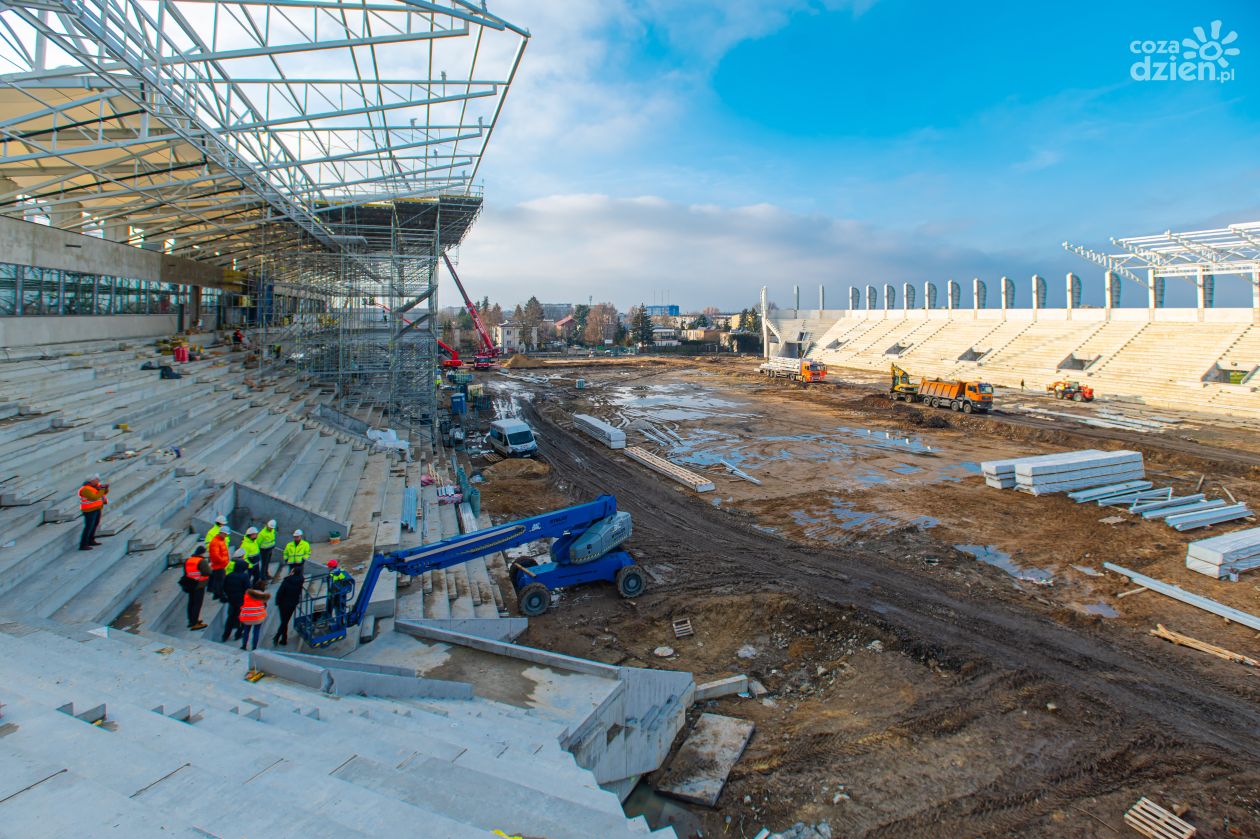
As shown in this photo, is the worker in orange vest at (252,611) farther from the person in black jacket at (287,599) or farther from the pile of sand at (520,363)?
the pile of sand at (520,363)

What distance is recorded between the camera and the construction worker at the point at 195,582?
6.71 metres

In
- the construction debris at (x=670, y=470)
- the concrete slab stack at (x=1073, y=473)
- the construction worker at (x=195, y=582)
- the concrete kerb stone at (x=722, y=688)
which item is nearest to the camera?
the construction worker at (x=195, y=582)

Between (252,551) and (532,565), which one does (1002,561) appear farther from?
(252,551)

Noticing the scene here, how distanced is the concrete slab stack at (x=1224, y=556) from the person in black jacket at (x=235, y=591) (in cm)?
1580

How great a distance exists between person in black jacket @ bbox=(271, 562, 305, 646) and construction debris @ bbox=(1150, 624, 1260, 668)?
12.3 metres

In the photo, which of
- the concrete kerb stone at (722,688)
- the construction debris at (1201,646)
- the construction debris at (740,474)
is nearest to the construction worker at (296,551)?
the concrete kerb stone at (722,688)

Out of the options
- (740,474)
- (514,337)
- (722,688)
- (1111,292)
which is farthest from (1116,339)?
(514,337)

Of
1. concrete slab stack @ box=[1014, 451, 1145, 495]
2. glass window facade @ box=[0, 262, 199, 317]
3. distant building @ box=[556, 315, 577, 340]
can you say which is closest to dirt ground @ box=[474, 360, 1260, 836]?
concrete slab stack @ box=[1014, 451, 1145, 495]

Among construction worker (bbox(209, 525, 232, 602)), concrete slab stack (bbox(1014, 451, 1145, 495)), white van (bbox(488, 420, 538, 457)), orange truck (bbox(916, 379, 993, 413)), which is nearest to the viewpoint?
construction worker (bbox(209, 525, 232, 602))

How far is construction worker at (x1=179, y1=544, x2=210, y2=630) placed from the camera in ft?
22.0

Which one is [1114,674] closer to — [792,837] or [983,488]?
[792,837]

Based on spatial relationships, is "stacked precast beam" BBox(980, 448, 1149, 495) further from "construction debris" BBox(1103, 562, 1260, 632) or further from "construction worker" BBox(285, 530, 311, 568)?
"construction worker" BBox(285, 530, 311, 568)

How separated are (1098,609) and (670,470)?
11.4 meters

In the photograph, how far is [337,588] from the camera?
24.4ft
